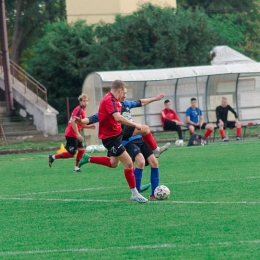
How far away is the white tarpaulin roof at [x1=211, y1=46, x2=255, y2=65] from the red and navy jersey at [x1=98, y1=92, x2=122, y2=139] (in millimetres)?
32281

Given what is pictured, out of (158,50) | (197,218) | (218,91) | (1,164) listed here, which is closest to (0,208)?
(197,218)

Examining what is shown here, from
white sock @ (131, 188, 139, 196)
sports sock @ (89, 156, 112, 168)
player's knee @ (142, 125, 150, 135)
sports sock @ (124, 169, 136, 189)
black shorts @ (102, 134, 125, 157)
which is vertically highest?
player's knee @ (142, 125, 150, 135)

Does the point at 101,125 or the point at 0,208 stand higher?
the point at 101,125

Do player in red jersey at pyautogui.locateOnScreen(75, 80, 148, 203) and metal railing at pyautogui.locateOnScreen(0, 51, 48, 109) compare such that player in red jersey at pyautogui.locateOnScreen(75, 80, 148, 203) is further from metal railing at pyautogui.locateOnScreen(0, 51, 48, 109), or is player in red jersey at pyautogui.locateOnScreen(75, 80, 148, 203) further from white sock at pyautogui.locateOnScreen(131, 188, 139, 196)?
metal railing at pyautogui.locateOnScreen(0, 51, 48, 109)

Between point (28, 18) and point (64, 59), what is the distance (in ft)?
38.4

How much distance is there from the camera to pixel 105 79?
106 feet

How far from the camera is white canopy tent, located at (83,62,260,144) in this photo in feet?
109

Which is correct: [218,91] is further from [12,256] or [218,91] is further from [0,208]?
[12,256]

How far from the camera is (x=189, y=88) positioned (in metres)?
34.7

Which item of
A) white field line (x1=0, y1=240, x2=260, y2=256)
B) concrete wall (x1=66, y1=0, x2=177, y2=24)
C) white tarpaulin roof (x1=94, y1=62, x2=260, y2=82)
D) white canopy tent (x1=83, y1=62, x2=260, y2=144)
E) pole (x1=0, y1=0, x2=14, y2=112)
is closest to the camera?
white field line (x1=0, y1=240, x2=260, y2=256)

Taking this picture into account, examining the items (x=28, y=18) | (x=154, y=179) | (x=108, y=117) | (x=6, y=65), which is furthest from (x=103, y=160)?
(x=28, y=18)

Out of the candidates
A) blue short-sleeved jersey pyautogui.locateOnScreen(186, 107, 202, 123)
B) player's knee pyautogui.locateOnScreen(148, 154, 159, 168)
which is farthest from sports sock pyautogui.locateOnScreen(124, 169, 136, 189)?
blue short-sleeved jersey pyautogui.locateOnScreen(186, 107, 202, 123)

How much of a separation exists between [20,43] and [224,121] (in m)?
28.3

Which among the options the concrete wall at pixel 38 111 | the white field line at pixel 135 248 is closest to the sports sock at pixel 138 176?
the white field line at pixel 135 248
